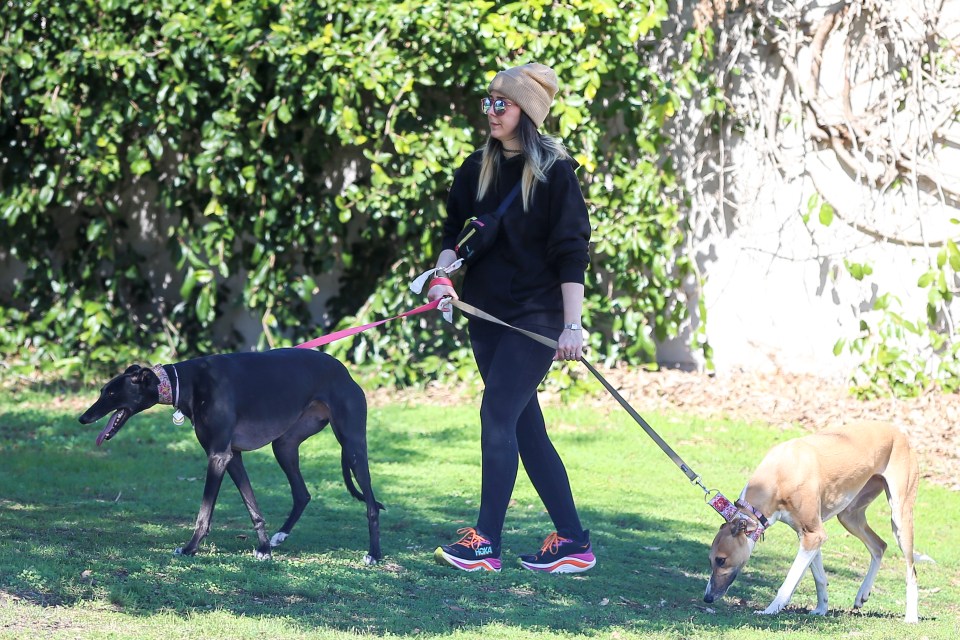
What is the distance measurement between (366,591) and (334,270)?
6.38 metres

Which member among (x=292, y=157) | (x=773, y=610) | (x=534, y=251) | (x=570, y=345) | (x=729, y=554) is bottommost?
(x=773, y=610)

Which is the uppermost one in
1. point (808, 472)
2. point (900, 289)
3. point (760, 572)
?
point (900, 289)

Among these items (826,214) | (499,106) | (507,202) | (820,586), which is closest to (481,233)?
(507,202)

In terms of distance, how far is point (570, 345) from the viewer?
A: 5027 mm

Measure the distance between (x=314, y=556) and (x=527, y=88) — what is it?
230 cm

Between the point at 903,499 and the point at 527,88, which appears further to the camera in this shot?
the point at 903,499

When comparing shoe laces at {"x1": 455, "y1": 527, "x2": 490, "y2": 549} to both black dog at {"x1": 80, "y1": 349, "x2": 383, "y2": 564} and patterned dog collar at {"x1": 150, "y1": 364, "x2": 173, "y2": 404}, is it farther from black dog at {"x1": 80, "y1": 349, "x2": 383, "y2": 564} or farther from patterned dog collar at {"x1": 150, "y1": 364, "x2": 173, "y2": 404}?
patterned dog collar at {"x1": 150, "y1": 364, "x2": 173, "y2": 404}

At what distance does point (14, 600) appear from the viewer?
4336mm

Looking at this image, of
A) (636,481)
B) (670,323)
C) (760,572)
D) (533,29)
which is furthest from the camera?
(670,323)

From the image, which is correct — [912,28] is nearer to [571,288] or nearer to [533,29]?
[533,29]

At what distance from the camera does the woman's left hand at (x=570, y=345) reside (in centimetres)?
502

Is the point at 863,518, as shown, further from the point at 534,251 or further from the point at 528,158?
the point at 528,158

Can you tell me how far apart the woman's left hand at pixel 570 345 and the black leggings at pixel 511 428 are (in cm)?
14

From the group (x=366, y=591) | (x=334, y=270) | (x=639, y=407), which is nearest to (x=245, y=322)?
(x=334, y=270)
